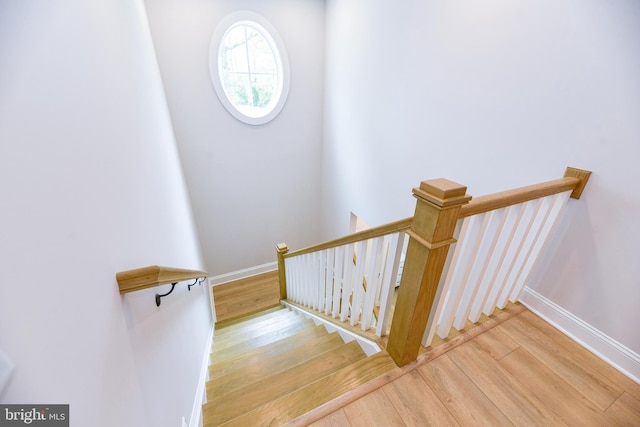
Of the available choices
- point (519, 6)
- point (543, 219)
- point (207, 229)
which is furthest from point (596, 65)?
point (207, 229)

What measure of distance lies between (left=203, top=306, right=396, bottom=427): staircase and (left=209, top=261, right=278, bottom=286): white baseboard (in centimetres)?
190

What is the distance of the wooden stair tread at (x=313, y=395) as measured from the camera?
1.05 meters

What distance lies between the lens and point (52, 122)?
0.62 m

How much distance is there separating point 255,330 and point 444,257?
6.88 feet

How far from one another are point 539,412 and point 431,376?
1.39ft

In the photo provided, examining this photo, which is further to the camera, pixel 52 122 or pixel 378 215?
pixel 378 215

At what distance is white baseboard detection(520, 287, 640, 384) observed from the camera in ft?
3.98

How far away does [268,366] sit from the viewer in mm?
1714

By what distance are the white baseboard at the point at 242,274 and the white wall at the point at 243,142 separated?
0.29 feet

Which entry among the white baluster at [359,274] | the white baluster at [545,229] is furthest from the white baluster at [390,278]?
the white baluster at [545,229]

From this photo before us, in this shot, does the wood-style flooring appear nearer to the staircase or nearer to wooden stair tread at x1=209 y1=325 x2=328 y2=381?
the staircase

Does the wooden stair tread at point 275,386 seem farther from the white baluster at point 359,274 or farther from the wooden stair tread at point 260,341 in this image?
the wooden stair tread at point 260,341

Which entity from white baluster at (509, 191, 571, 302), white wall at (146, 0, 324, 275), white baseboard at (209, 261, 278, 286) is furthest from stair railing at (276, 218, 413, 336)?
white baseboard at (209, 261, 278, 286)

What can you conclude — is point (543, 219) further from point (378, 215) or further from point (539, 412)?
point (378, 215)
